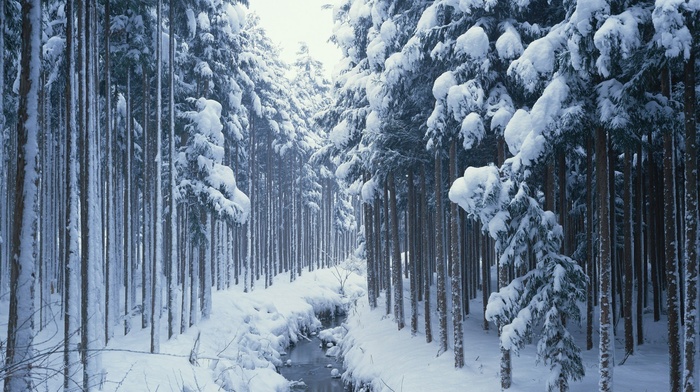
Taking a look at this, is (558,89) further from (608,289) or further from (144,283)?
(144,283)

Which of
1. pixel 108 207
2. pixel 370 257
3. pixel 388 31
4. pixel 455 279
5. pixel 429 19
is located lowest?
pixel 370 257

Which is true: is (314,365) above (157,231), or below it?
below

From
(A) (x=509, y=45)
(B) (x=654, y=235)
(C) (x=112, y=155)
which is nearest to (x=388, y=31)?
(A) (x=509, y=45)

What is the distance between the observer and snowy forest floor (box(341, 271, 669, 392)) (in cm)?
1109

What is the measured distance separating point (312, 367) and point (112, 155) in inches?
447

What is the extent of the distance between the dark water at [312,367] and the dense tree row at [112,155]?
4.42 metres

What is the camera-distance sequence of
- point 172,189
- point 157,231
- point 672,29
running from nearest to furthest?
point 672,29
point 157,231
point 172,189

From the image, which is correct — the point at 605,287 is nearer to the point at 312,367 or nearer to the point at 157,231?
the point at 157,231

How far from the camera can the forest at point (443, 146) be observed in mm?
7773

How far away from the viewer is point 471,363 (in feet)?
43.4

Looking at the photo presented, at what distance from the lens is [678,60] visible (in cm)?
744

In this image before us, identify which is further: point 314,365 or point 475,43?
point 314,365

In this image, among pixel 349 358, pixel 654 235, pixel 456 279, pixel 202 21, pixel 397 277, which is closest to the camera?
pixel 456 279

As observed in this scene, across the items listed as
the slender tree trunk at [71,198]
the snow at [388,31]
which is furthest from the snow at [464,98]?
the slender tree trunk at [71,198]
